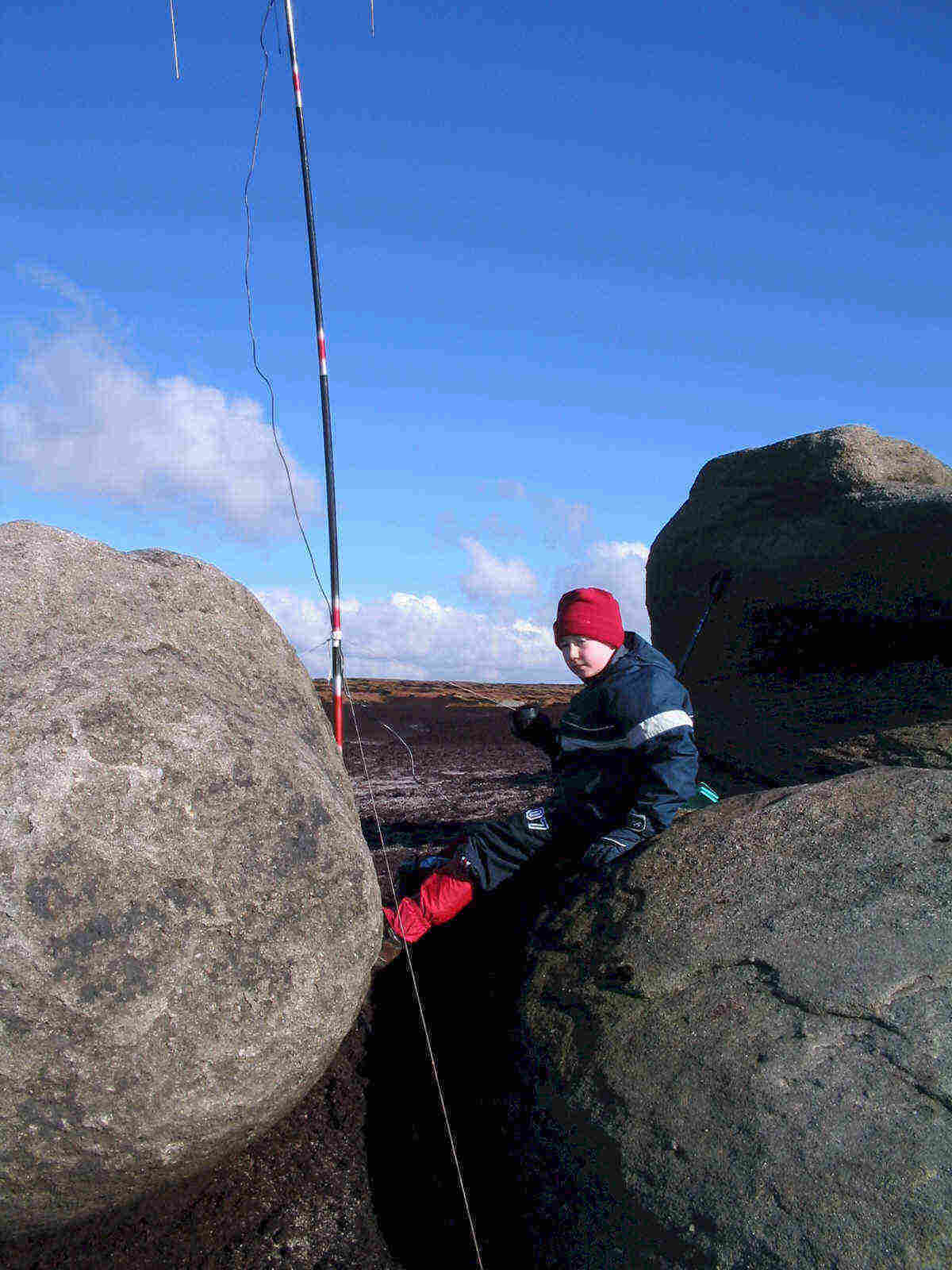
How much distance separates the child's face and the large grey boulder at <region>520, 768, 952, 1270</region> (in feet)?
2.90

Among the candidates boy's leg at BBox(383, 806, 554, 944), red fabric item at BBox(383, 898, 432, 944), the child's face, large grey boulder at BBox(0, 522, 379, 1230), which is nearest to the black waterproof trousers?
boy's leg at BBox(383, 806, 554, 944)

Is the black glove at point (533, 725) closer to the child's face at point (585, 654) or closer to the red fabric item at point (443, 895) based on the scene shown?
the child's face at point (585, 654)

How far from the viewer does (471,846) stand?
14.1 feet

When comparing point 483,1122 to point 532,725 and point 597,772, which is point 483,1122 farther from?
point 532,725

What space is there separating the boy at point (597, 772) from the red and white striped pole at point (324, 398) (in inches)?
52.6

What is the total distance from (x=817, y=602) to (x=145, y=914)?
5640mm

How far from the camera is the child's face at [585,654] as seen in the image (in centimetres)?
411

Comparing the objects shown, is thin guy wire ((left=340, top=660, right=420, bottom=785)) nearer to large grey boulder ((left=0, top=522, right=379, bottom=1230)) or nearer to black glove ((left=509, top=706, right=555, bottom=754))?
black glove ((left=509, top=706, right=555, bottom=754))

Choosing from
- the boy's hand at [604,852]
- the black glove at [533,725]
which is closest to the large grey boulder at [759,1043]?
the boy's hand at [604,852]

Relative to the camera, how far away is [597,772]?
13.6 ft

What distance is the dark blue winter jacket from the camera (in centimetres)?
378

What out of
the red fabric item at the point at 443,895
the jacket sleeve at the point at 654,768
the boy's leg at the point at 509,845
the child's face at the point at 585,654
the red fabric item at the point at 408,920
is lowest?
the red fabric item at the point at 408,920

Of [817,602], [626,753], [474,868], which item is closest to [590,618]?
[626,753]

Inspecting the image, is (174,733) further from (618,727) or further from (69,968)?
(618,727)
